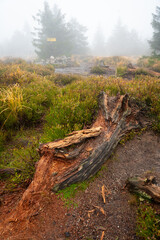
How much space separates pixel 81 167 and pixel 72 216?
763 mm

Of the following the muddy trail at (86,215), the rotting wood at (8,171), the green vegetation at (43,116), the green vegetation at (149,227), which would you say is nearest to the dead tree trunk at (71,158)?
the muddy trail at (86,215)

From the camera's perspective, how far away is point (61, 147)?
105 inches

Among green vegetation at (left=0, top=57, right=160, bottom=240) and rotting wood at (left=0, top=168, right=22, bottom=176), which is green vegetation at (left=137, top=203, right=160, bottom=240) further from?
rotting wood at (left=0, top=168, right=22, bottom=176)

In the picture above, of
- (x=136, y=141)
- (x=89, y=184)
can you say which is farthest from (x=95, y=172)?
(x=136, y=141)

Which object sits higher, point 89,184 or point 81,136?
point 81,136

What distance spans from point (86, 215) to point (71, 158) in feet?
3.11

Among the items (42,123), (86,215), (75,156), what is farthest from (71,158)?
(42,123)

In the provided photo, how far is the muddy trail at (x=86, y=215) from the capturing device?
196 cm

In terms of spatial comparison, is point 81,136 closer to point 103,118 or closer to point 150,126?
point 103,118

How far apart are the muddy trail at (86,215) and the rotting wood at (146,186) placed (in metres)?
0.16

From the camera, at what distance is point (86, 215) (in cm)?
221

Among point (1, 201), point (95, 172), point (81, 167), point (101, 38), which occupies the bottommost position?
point (1, 201)

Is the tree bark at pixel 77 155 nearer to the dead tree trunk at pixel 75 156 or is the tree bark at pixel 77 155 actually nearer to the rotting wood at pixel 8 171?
the dead tree trunk at pixel 75 156

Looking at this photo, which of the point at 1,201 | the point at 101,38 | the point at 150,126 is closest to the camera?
the point at 1,201
